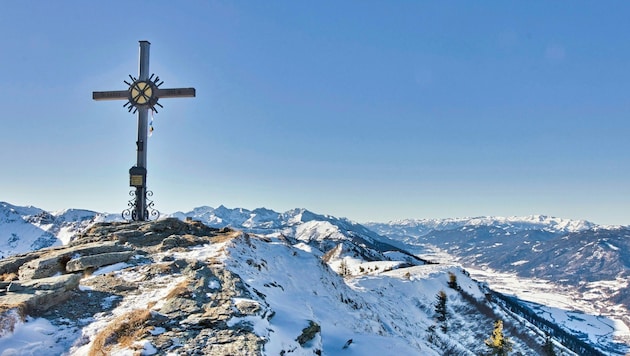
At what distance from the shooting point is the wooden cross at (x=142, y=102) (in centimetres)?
3294

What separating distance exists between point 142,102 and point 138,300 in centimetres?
2258

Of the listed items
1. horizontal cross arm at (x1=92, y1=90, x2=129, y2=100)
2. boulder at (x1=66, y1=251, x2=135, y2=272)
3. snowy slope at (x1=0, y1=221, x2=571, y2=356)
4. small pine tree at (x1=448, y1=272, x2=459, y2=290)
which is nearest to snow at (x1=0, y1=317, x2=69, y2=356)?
snowy slope at (x1=0, y1=221, x2=571, y2=356)

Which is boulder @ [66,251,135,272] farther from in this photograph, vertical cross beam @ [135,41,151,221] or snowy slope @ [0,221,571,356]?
vertical cross beam @ [135,41,151,221]

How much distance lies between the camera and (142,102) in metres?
33.2

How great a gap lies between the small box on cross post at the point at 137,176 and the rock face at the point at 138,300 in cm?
1024

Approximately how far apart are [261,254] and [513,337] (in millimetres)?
81773

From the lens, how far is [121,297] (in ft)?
52.2

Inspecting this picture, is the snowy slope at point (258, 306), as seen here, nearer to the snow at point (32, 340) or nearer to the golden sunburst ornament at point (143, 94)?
the snow at point (32, 340)

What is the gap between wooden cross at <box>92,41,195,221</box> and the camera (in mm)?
32938

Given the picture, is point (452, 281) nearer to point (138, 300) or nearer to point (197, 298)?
point (197, 298)

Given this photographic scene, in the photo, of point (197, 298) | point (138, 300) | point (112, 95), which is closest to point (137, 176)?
point (112, 95)

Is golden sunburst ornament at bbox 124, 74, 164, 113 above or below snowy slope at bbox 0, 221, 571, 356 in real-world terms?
above

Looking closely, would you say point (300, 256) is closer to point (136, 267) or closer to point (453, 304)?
point (136, 267)

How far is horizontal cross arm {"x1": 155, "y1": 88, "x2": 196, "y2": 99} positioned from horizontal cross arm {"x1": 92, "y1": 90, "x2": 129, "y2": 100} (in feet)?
9.98
